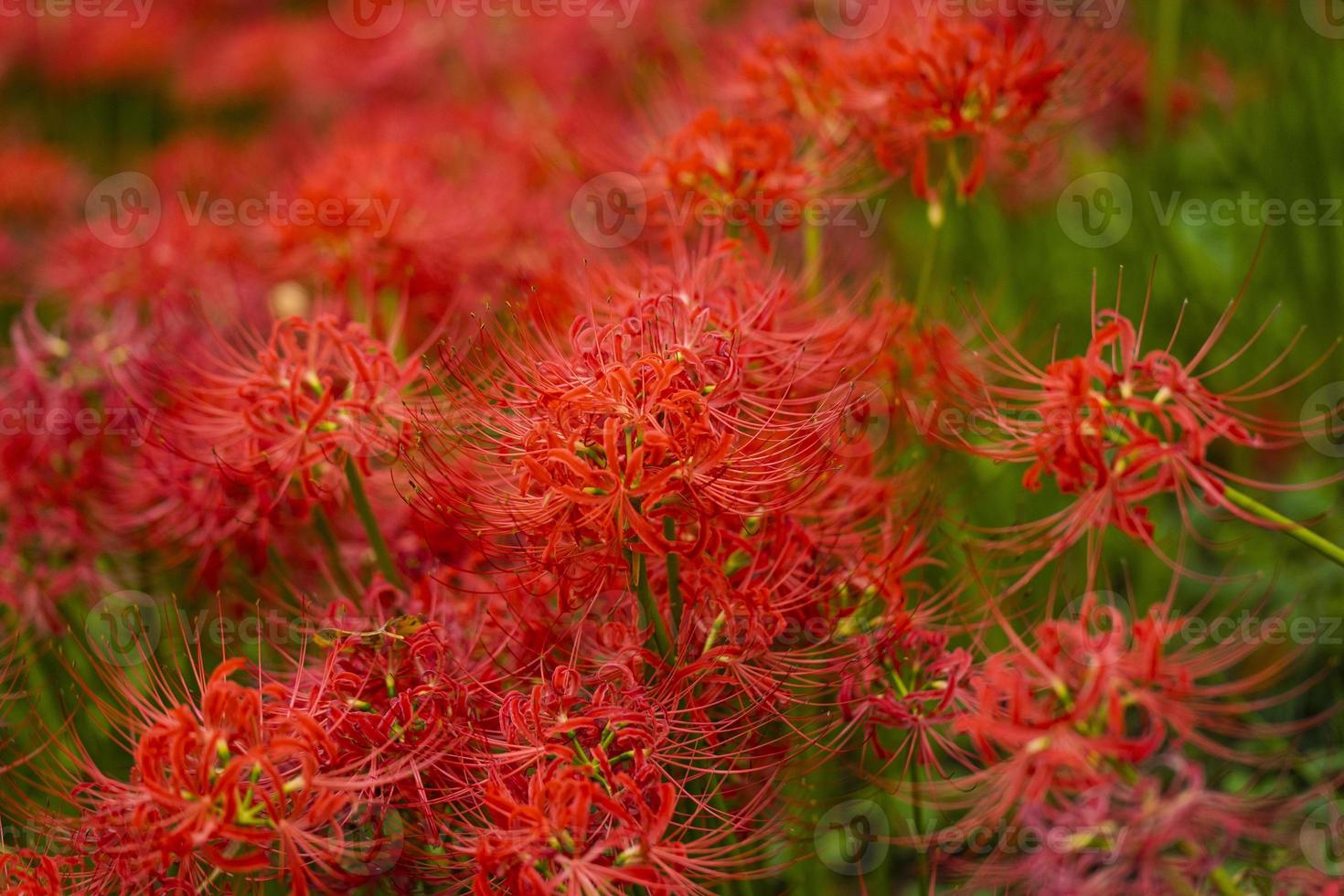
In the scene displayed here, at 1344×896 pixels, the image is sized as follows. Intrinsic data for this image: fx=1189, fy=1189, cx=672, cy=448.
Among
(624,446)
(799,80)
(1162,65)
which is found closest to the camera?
(624,446)

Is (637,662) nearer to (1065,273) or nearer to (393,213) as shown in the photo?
(393,213)

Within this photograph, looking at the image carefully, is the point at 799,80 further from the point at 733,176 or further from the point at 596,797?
the point at 596,797

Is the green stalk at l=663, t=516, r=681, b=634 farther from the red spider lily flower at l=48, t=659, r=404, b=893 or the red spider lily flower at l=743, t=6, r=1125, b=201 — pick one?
the red spider lily flower at l=743, t=6, r=1125, b=201

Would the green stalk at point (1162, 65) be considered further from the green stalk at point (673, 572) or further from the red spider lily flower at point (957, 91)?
the green stalk at point (673, 572)

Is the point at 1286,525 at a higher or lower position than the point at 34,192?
lower

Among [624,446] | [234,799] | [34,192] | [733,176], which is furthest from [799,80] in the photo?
[34,192]

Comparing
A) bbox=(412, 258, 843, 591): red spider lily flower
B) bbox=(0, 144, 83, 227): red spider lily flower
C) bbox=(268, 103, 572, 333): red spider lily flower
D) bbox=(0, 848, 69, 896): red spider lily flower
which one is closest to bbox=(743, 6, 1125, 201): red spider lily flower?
bbox=(268, 103, 572, 333): red spider lily flower

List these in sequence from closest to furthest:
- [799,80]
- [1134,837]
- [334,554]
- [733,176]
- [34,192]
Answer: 1. [1134,837]
2. [334,554]
3. [733,176]
4. [799,80]
5. [34,192]
